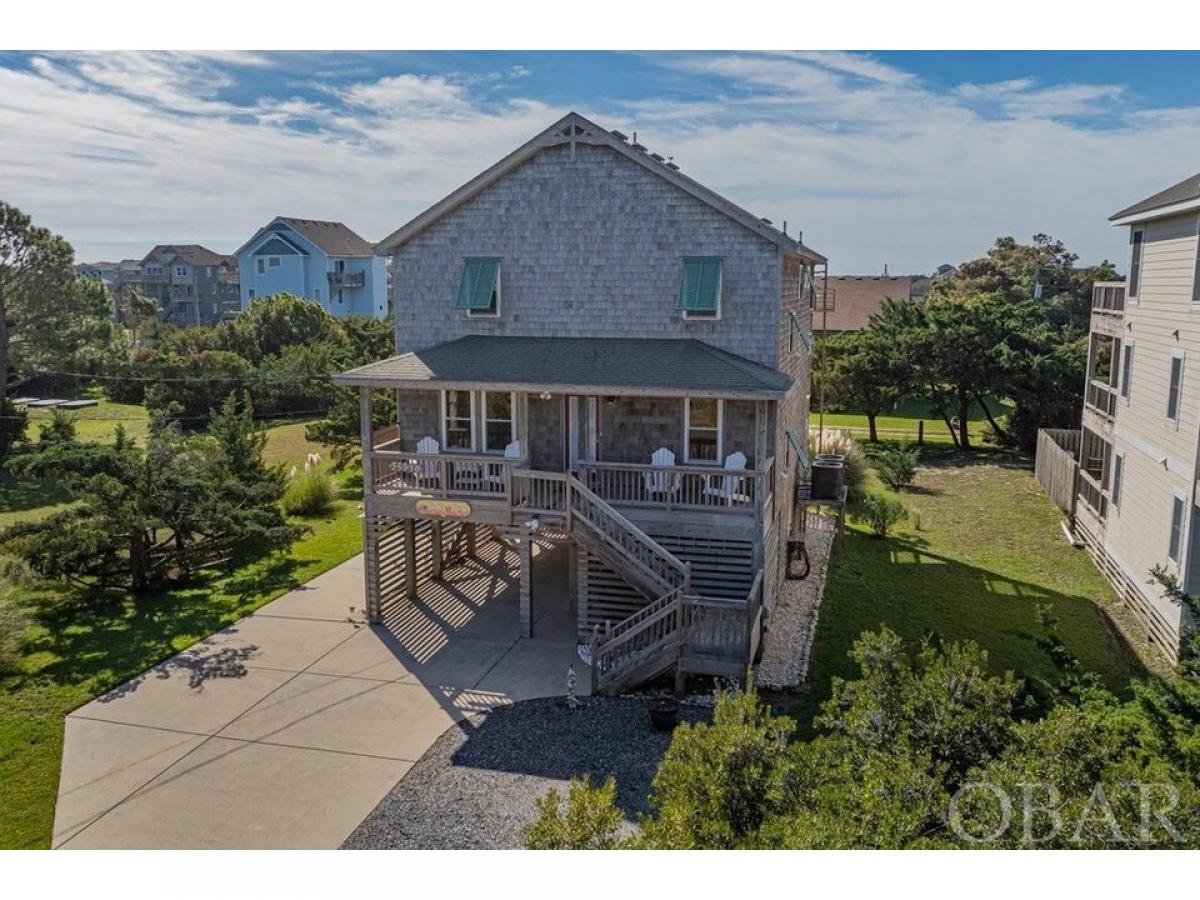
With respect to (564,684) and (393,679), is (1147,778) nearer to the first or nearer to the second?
(564,684)

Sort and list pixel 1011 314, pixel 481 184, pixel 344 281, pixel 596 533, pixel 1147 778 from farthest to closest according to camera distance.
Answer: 1. pixel 344 281
2. pixel 1011 314
3. pixel 481 184
4. pixel 596 533
5. pixel 1147 778

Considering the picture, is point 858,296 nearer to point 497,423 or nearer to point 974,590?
point 974,590

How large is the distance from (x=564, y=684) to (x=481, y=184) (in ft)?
33.5

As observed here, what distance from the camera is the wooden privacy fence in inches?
1121

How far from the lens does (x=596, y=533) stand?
17.2 metres

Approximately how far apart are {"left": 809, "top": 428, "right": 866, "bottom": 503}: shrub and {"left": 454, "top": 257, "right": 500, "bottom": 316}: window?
1330 centimetres

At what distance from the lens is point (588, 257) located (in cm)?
1933

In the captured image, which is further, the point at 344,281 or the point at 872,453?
the point at 344,281

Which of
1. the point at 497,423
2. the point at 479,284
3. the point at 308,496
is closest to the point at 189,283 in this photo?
the point at 308,496

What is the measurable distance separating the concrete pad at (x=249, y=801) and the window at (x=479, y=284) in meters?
9.74

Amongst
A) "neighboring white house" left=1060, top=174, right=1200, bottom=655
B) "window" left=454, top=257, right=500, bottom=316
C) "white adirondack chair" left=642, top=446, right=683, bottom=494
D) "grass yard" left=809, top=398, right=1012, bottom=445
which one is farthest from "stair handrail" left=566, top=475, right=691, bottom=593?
"grass yard" left=809, top=398, right=1012, bottom=445

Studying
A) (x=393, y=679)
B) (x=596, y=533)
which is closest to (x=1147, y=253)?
(x=596, y=533)

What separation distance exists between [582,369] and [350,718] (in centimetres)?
739

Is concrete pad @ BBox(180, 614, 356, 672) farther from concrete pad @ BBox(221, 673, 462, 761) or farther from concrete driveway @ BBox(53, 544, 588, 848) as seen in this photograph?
concrete pad @ BBox(221, 673, 462, 761)
